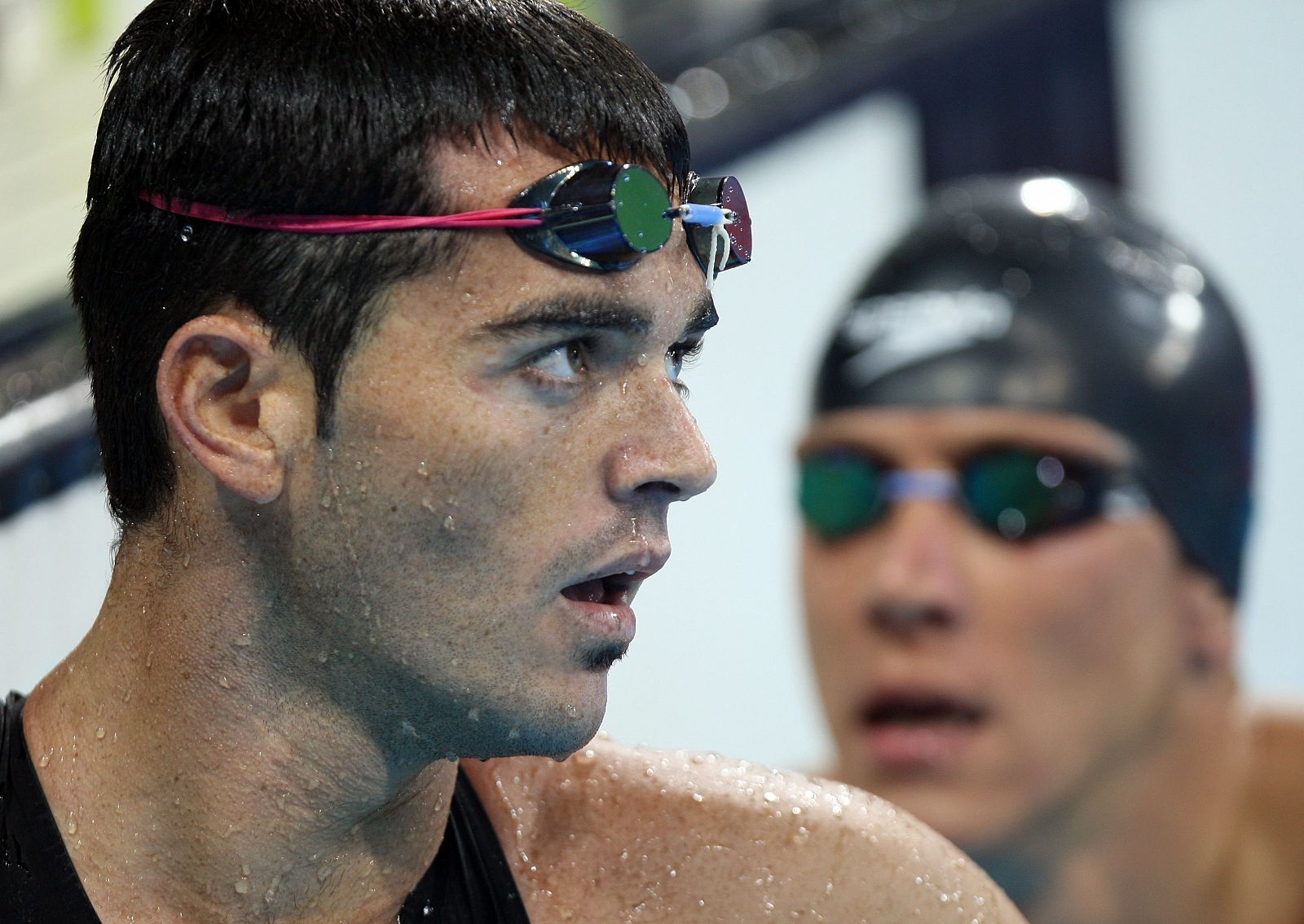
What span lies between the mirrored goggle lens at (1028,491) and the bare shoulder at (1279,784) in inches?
35.6

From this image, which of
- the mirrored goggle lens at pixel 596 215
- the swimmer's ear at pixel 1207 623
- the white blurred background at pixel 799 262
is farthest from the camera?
the white blurred background at pixel 799 262

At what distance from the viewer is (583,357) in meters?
1.64

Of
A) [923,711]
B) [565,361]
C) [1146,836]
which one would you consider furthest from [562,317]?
[1146,836]

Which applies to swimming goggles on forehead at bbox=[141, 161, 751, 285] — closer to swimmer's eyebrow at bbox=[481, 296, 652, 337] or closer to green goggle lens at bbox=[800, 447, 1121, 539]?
swimmer's eyebrow at bbox=[481, 296, 652, 337]

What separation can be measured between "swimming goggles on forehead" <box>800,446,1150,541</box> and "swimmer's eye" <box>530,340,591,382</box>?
159cm

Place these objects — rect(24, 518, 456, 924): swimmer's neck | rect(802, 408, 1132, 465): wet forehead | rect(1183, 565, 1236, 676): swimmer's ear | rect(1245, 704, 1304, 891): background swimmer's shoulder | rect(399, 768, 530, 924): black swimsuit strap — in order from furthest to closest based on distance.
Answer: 1. rect(1245, 704, 1304, 891): background swimmer's shoulder
2. rect(1183, 565, 1236, 676): swimmer's ear
3. rect(802, 408, 1132, 465): wet forehead
4. rect(399, 768, 530, 924): black swimsuit strap
5. rect(24, 518, 456, 924): swimmer's neck

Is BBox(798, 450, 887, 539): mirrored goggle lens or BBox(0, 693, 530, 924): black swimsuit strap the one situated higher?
BBox(798, 450, 887, 539): mirrored goggle lens

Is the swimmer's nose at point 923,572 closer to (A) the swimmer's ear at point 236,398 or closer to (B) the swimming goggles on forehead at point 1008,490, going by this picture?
(B) the swimming goggles on forehead at point 1008,490

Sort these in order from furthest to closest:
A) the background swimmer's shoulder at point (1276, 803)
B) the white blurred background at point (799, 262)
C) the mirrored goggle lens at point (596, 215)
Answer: the white blurred background at point (799, 262)
the background swimmer's shoulder at point (1276, 803)
the mirrored goggle lens at point (596, 215)

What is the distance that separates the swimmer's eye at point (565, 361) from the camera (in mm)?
1621

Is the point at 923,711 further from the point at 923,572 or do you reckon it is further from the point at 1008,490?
the point at 1008,490

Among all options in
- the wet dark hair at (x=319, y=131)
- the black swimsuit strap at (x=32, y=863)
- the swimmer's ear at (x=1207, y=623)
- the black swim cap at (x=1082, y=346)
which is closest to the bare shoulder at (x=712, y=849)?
the black swimsuit strap at (x=32, y=863)

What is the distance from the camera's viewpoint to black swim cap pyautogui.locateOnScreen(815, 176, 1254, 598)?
3.11 meters

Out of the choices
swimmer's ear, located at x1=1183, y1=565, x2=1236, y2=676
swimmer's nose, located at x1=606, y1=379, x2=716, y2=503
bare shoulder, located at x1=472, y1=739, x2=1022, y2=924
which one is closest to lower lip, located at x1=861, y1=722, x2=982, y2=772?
swimmer's ear, located at x1=1183, y1=565, x2=1236, y2=676
